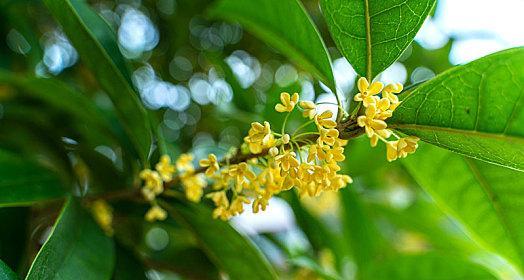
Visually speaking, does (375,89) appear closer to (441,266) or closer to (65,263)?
(65,263)

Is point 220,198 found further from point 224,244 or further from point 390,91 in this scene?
point 390,91

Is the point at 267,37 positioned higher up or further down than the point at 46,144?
higher up

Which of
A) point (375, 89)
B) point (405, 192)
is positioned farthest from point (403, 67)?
point (375, 89)

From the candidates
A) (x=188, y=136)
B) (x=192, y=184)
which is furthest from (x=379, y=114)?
(x=188, y=136)

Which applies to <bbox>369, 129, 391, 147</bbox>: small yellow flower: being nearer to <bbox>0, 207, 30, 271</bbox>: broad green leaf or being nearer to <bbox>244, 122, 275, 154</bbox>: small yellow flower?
<bbox>244, 122, 275, 154</bbox>: small yellow flower

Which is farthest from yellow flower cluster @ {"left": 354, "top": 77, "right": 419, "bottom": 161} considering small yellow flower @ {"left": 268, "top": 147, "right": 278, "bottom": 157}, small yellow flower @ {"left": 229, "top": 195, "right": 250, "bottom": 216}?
small yellow flower @ {"left": 229, "top": 195, "right": 250, "bottom": 216}
